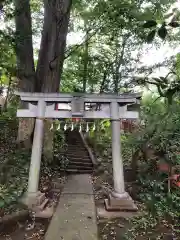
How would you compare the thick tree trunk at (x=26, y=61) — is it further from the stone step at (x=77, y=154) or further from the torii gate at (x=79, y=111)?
the stone step at (x=77, y=154)

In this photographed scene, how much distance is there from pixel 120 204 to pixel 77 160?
5.20 metres

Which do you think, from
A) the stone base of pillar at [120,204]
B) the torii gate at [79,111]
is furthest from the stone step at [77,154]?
the stone base of pillar at [120,204]

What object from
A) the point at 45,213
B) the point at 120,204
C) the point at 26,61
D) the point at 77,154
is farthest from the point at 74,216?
the point at 77,154

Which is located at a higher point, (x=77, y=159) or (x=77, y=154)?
(x=77, y=154)

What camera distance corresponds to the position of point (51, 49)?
7918 mm

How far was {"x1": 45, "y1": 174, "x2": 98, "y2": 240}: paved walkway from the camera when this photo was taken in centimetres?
397

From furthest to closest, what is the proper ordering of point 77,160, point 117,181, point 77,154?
point 77,154 → point 77,160 → point 117,181

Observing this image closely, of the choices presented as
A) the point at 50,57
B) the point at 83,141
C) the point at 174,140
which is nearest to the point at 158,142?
the point at 174,140

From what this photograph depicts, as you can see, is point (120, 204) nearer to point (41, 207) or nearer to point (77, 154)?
point (41, 207)

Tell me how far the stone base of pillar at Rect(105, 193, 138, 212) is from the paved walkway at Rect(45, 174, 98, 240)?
1.23 ft

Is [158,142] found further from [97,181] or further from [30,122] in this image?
[30,122]

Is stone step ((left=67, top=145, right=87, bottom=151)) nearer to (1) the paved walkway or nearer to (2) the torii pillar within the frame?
(1) the paved walkway

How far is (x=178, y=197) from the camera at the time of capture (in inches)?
215

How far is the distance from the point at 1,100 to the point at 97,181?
34.7 feet
